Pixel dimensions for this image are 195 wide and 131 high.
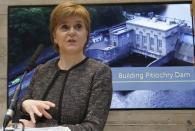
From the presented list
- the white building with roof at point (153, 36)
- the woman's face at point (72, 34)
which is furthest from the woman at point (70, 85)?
the white building with roof at point (153, 36)

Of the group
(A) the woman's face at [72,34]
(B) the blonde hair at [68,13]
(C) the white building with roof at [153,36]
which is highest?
(B) the blonde hair at [68,13]

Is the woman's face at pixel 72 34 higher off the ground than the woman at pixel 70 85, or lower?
higher

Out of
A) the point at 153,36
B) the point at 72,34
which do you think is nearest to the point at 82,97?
the point at 72,34

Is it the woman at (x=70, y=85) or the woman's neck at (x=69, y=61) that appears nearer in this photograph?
the woman at (x=70, y=85)

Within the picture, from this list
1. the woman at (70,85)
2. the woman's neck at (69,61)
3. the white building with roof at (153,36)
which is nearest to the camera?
the woman at (70,85)

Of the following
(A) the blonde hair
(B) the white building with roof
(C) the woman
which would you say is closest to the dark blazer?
(C) the woman

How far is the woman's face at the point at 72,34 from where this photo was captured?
127 centimetres

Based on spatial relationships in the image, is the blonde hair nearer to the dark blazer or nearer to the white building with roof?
the dark blazer

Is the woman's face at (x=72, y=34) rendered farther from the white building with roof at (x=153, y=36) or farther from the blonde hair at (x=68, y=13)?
the white building with roof at (x=153, y=36)

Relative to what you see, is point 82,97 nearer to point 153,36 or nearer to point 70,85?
point 70,85

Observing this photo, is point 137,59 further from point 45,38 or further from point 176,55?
point 45,38

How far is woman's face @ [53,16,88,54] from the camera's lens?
1.27 m

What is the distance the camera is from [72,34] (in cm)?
127

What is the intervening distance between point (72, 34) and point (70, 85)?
0.56 ft
